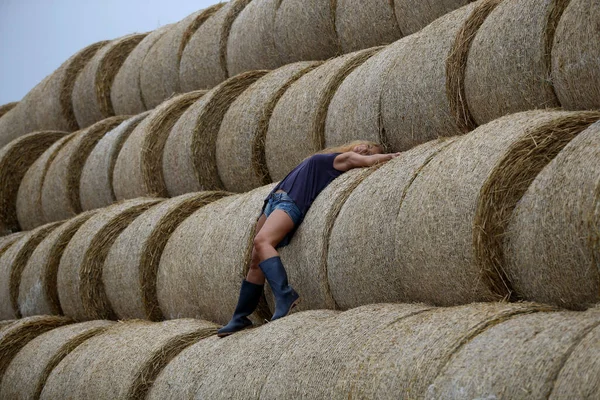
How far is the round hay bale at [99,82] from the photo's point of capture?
906cm

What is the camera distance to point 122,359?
207 inches

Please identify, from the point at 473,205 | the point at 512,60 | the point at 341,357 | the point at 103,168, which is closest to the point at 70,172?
the point at 103,168

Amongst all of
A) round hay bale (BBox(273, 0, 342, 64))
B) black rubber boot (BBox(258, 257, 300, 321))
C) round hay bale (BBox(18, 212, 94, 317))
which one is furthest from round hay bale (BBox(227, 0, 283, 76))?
black rubber boot (BBox(258, 257, 300, 321))

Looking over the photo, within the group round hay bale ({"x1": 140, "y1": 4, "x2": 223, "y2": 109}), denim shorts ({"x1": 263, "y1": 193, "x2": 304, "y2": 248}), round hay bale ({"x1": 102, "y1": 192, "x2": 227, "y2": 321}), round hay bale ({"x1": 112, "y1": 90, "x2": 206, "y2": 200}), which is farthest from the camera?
round hay bale ({"x1": 140, "y1": 4, "x2": 223, "y2": 109})

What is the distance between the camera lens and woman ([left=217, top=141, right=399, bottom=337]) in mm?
4836

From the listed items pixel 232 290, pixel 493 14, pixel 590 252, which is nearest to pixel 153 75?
pixel 232 290

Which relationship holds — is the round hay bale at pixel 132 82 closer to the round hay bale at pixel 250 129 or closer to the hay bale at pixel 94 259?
the hay bale at pixel 94 259

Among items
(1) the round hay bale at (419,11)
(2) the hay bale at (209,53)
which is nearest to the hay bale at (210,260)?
(1) the round hay bale at (419,11)

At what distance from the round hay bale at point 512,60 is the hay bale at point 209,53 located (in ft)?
11.1

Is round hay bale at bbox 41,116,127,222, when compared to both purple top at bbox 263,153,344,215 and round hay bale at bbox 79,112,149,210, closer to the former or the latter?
round hay bale at bbox 79,112,149,210

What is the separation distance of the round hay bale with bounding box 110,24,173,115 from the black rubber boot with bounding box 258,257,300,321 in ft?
13.7

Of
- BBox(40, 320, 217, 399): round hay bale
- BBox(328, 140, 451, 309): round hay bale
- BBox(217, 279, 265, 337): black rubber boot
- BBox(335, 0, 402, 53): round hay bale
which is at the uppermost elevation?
BBox(335, 0, 402, 53): round hay bale

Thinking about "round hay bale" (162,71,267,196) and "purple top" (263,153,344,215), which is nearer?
"purple top" (263,153,344,215)

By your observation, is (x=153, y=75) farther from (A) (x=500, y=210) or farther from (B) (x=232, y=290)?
(A) (x=500, y=210)
